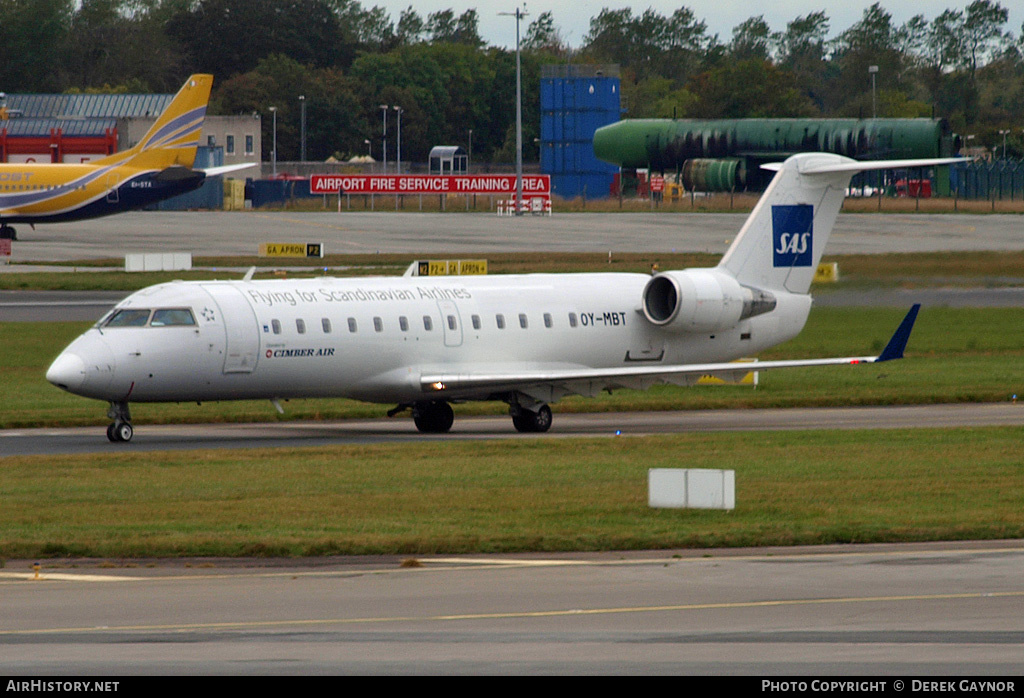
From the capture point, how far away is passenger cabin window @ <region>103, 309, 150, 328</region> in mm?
30964

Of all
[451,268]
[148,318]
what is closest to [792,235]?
[148,318]

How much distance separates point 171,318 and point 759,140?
9398cm

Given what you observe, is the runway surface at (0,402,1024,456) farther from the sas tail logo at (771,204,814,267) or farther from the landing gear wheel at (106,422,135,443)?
the sas tail logo at (771,204,814,267)

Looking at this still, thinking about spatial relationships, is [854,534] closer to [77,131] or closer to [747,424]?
[747,424]

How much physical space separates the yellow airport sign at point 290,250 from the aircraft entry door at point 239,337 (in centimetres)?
4402

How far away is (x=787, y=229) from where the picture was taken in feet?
120

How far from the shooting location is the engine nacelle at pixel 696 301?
3503 cm

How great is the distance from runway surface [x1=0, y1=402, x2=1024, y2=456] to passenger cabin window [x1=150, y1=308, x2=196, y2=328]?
2377mm

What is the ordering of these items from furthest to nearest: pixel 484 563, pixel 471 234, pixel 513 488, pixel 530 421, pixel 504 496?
1. pixel 471 234
2. pixel 530 421
3. pixel 513 488
4. pixel 504 496
5. pixel 484 563

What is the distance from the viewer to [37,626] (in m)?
14.9

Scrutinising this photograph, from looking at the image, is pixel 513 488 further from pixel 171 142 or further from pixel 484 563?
pixel 171 142

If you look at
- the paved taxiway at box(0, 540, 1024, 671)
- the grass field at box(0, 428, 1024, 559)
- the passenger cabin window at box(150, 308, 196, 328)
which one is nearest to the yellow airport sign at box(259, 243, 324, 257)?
the passenger cabin window at box(150, 308, 196, 328)

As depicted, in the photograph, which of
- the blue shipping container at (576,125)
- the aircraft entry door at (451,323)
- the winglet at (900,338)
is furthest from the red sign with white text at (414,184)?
the winglet at (900,338)

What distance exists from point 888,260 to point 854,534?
17543 mm
